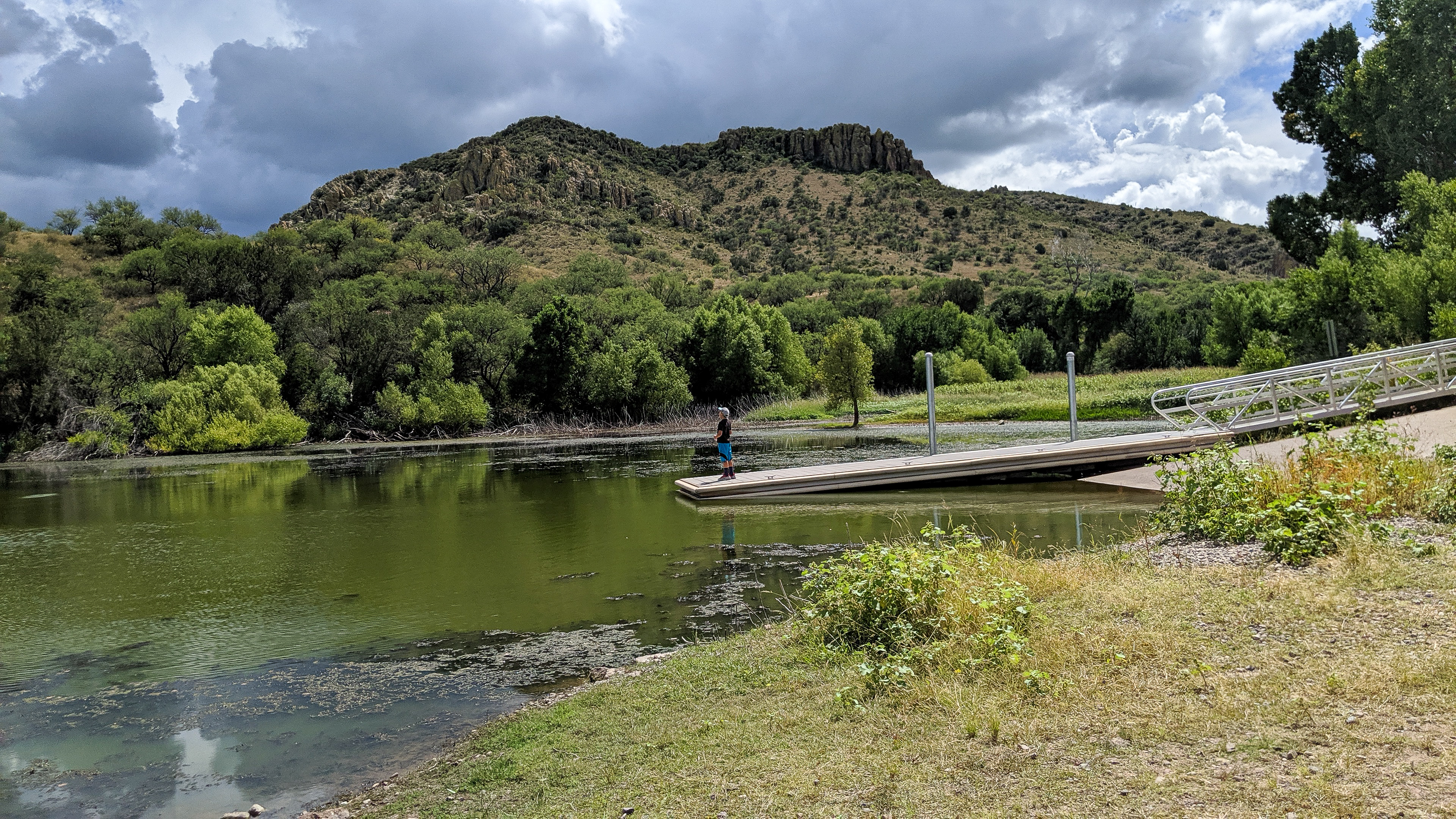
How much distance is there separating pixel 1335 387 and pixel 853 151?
111m

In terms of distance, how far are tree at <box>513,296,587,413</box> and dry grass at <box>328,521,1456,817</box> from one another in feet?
156

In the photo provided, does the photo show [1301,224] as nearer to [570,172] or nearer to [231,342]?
Answer: [231,342]

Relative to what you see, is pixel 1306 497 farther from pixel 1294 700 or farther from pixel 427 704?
pixel 427 704

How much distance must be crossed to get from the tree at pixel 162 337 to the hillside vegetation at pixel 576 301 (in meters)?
0.17

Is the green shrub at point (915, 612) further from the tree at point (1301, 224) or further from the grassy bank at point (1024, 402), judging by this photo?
the tree at point (1301, 224)

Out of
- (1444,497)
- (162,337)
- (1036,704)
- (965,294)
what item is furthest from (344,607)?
(965,294)

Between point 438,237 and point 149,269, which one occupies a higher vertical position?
point 438,237

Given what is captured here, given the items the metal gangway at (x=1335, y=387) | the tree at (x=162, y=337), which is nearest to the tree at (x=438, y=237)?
the tree at (x=162, y=337)

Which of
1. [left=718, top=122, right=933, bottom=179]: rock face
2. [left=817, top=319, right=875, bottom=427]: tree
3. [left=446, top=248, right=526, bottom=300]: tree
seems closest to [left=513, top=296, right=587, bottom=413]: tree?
[left=446, top=248, right=526, bottom=300]: tree

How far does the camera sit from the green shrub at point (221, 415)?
4569cm

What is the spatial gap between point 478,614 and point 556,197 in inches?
3871

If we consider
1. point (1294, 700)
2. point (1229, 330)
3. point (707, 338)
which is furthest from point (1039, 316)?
point (1294, 700)

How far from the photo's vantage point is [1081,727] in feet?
14.0

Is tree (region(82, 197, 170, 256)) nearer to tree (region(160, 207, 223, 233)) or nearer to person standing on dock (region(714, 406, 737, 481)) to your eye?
tree (region(160, 207, 223, 233))
